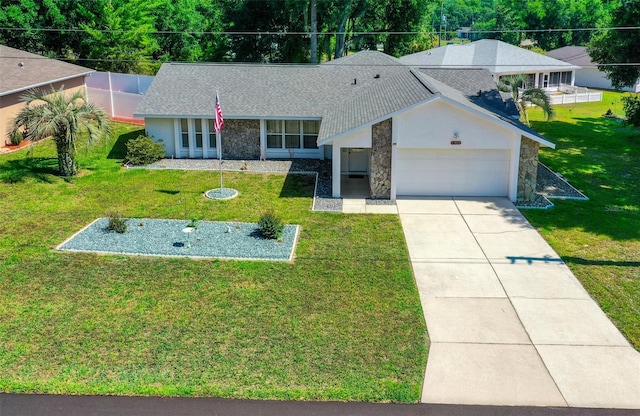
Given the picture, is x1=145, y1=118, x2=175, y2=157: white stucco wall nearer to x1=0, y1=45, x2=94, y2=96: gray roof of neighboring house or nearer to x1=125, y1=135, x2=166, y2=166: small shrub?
x1=125, y1=135, x2=166, y2=166: small shrub

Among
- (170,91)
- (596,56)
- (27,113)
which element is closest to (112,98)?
(170,91)

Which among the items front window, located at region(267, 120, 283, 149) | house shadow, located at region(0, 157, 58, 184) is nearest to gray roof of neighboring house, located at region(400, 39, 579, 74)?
front window, located at region(267, 120, 283, 149)

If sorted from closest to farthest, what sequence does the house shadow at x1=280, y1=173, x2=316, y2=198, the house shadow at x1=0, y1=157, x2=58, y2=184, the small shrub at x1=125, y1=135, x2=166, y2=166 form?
the house shadow at x1=280, y1=173, x2=316, y2=198 → the house shadow at x1=0, y1=157, x2=58, y2=184 → the small shrub at x1=125, y1=135, x2=166, y2=166

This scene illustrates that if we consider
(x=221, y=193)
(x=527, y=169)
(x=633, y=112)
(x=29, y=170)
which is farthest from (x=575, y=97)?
(x=29, y=170)

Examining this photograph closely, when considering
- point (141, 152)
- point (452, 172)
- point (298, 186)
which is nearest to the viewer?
point (452, 172)

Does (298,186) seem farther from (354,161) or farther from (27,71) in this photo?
(27,71)
